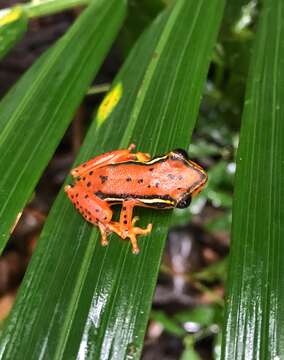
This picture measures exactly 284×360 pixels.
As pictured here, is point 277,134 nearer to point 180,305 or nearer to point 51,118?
point 51,118

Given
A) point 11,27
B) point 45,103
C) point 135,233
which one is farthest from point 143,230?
point 11,27

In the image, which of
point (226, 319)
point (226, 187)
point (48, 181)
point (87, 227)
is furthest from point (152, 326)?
point (226, 319)

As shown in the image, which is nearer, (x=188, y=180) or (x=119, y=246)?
(x=119, y=246)

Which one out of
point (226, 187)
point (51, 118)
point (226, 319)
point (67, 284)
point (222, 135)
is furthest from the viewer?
point (222, 135)

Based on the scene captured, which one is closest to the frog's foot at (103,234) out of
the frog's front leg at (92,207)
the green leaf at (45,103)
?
the frog's front leg at (92,207)

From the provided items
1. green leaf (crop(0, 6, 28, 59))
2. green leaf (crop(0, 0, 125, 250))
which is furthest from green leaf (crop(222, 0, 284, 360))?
green leaf (crop(0, 6, 28, 59))

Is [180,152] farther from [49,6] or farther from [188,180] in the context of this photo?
[49,6]
